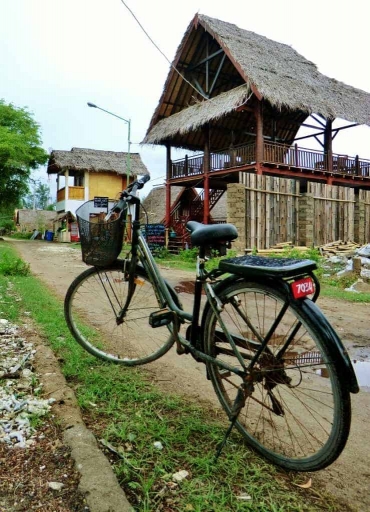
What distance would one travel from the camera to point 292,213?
12.8 metres

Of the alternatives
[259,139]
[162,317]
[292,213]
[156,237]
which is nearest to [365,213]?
[292,213]

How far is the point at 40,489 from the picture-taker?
152 cm

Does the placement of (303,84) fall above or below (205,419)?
above

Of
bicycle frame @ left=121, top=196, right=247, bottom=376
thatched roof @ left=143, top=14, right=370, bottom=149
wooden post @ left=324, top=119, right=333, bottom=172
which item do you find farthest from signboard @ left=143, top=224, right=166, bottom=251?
bicycle frame @ left=121, top=196, right=247, bottom=376

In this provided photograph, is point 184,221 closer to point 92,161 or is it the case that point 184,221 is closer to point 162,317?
point 92,161

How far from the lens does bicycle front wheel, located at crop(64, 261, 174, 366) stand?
2787mm

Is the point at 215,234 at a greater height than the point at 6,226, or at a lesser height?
lesser

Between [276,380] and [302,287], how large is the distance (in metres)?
0.48

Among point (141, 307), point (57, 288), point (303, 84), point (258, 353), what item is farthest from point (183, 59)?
point (258, 353)

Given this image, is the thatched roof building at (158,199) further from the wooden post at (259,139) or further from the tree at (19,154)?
the wooden post at (259,139)

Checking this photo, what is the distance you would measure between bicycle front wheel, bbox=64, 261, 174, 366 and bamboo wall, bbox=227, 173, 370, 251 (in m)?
8.61

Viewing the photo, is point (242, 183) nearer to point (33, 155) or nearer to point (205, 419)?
point (205, 419)

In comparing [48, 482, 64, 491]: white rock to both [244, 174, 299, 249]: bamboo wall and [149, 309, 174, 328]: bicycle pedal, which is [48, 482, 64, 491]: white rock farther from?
[244, 174, 299, 249]: bamboo wall

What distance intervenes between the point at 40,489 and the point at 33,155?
2780cm
